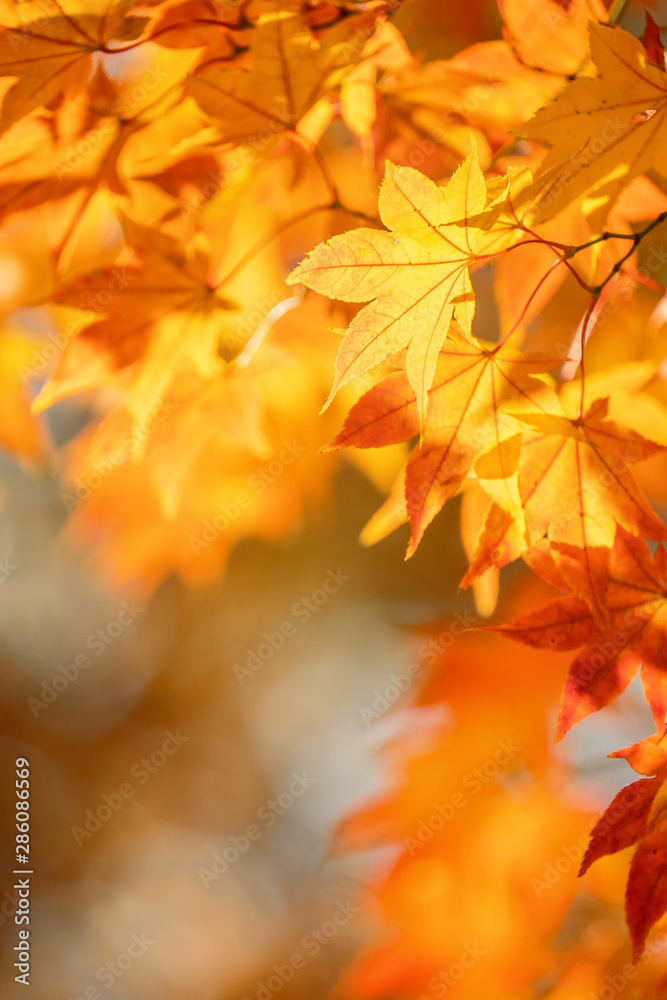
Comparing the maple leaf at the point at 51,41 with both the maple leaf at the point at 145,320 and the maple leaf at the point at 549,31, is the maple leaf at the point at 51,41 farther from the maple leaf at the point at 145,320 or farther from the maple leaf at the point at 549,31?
the maple leaf at the point at 549,31

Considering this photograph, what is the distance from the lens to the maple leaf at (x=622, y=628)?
0.55 meters

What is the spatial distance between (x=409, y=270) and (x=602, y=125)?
0.52 feet

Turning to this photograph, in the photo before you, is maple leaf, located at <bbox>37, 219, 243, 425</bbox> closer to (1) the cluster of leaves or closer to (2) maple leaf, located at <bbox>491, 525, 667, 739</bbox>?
(1) the cluster of leaves

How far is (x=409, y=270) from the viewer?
45 cm

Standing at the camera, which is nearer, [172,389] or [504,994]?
[172,389]

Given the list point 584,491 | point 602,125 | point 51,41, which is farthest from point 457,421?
point 51,41

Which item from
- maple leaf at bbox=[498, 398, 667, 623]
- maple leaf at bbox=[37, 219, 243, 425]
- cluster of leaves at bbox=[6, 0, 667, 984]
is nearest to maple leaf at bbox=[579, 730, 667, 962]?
cluster of leaves at bbox=[6, 0, 667, 984]

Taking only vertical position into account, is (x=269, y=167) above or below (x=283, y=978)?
above

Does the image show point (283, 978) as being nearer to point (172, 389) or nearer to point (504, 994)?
point (504, 994)

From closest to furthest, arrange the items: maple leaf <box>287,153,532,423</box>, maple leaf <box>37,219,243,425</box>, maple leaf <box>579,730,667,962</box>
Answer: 1. maple leaf <box>287,153,532,423</box>
2. maple leaf <box>579,730,667,962</box>
3. maple leaf <box>37,219,243,425</box>

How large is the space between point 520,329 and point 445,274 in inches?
14.3

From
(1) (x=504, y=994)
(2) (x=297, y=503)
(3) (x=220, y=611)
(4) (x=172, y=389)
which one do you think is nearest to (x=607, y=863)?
(1) (x=504, y=994)

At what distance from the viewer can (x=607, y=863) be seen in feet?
3.72

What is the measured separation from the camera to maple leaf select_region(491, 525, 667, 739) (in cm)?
55
